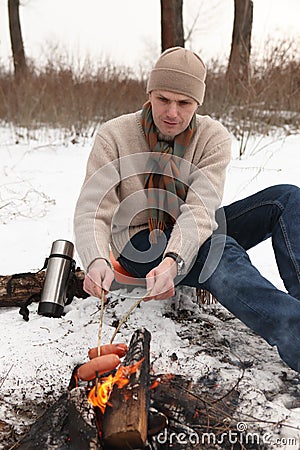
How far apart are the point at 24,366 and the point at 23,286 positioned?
0.58 metres

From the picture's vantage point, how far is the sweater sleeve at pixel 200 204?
196cm

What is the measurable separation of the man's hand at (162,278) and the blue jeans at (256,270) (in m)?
0.19

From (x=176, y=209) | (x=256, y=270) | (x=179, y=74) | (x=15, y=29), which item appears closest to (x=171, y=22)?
(x=15, y=29)

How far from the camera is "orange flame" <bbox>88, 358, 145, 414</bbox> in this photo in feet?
4.78

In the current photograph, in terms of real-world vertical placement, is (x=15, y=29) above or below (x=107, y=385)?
above

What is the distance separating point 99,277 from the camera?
190 centimetres

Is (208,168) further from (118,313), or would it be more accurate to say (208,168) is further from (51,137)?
(51,137)

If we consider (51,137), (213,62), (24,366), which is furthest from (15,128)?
(24,366)

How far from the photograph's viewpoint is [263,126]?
7414mm

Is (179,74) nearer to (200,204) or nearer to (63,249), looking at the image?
(200,204)

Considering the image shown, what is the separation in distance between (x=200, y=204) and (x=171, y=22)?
5934mm

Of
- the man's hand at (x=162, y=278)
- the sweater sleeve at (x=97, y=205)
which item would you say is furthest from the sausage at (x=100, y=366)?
the sweater sleeve at (x=97, y=205)

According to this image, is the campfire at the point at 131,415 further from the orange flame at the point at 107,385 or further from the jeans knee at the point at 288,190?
the jeans knee at the point at 288,190

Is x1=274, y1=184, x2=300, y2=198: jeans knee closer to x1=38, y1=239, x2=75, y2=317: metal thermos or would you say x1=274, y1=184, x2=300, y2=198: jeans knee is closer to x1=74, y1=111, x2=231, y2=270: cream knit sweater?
x1=74, y1=111, x2=231, y2=270: cream knit sweater
